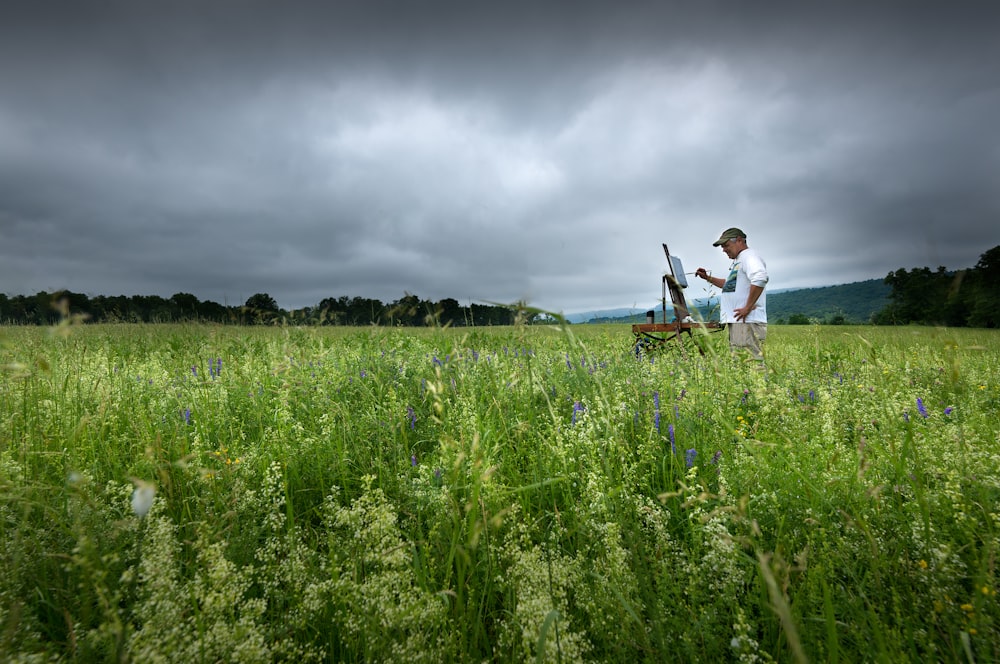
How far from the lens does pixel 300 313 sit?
22.5ft

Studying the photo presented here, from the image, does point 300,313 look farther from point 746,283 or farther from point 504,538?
point 746,283

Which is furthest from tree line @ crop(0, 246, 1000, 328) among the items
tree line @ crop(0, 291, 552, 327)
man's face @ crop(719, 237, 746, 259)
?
man's face @ crop(719, 237, 746, 259)

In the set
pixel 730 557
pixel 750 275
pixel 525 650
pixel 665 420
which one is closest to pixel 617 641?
pixel 525 650

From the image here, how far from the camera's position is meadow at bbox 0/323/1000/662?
1430 mm

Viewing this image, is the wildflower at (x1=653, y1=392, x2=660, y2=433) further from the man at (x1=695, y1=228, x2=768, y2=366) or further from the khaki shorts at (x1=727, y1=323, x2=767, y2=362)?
the khaki shorts at (x1=727, y1=323, x2=767, y2=362)

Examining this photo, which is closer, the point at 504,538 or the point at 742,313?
the point at 504,538

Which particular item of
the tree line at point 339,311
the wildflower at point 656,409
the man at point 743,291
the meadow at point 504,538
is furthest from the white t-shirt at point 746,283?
the wildflower at point 656,409

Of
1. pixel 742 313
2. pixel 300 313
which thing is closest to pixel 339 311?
pixel 300 313

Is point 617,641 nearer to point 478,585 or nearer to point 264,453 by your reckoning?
point 478,585

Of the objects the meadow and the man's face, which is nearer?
the meadow

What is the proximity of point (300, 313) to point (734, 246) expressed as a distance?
805cm

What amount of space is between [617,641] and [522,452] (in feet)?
4.47

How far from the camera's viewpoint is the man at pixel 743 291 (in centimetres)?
764

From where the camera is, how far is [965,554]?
1.82 metres
